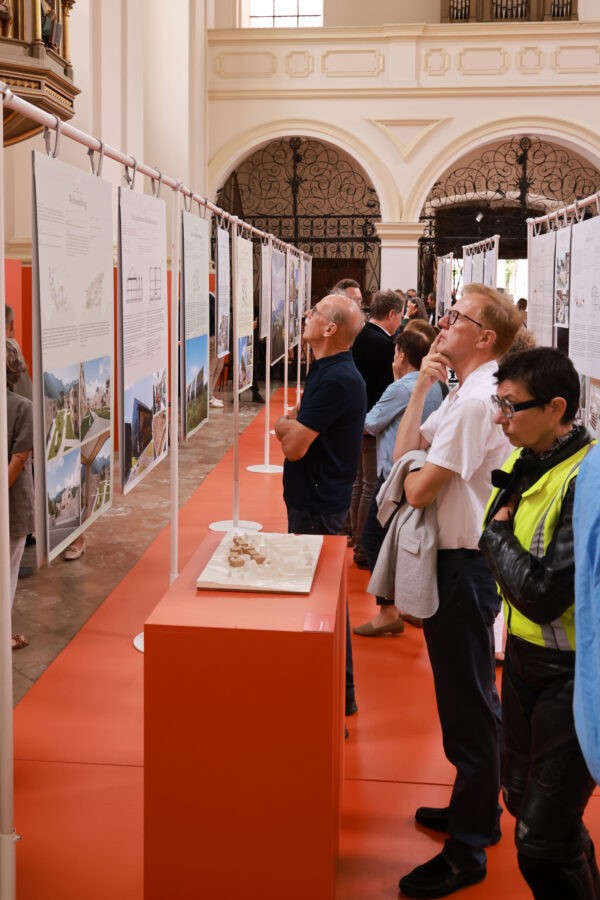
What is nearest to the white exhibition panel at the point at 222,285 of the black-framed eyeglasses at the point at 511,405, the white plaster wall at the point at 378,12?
the black-framed eyeglasses at the point at 511,405

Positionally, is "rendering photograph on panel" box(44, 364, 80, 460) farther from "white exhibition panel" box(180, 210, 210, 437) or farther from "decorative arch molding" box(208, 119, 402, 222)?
"decorative arch molding" box(208, 119, 402, 222)

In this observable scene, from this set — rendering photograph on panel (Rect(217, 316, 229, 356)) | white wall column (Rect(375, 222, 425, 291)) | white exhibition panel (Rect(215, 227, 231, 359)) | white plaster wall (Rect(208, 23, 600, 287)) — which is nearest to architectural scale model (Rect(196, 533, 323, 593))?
white exhibition panel (Rect(215, 227, 231, 359))

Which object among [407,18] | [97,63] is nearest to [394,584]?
[97,63]

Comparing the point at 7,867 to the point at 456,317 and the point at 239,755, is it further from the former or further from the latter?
the point at 456,317

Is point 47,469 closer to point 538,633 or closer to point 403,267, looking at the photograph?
point 538,633

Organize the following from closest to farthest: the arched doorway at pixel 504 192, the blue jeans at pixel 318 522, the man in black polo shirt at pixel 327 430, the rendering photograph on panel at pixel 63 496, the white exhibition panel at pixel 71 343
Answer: the white exhibition panel at pixel 71 343
the rendering photograph on panel at pixel 63 496
the man in black polo shirt at pixel 327 430
the blue jeans at pixel 318 522
the arched doorway at pixel 504 192

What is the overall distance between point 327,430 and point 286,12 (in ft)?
62.3

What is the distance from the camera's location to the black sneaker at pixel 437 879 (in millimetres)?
2957

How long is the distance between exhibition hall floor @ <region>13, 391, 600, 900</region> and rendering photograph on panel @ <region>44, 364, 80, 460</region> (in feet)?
4.17

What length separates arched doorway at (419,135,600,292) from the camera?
19.5 meters

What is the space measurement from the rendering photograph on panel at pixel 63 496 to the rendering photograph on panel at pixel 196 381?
194 cm

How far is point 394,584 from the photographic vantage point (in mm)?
3260

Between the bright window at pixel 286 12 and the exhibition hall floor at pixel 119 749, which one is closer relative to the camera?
the exhibition hall floor at pixel 119 749

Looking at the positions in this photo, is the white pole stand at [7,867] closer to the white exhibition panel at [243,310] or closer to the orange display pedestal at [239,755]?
the orange display pedestal at [239,755]
